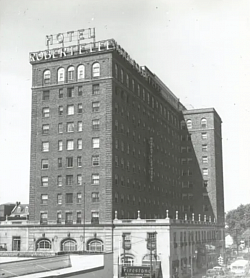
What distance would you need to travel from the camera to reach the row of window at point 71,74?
69.1 metres

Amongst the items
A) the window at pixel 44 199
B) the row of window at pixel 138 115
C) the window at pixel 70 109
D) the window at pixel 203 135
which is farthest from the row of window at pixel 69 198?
the window at pixel 203 135

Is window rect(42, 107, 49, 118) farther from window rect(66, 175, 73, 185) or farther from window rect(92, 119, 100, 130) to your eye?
window rect(66, 175, 73, 185)

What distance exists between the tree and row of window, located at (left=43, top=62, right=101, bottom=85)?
199ft

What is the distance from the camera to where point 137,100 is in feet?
258

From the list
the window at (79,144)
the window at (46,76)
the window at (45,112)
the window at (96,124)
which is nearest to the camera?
the window at (96,124)

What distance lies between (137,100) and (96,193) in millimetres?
19995

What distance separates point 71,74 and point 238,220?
69.3 m

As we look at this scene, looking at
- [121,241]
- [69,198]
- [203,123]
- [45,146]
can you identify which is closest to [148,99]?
[45,146]

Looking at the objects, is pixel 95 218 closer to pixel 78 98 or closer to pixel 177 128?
pixel 78 98

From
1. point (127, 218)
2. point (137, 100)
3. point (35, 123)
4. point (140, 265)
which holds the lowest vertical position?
point (140, 265)

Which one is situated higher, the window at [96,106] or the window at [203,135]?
the window at [203,135]

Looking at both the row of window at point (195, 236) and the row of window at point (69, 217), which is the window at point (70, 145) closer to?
the row of window at point (69, 217)

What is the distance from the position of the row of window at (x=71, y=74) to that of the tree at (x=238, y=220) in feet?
199

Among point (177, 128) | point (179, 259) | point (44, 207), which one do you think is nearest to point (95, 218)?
point (44, 207)
